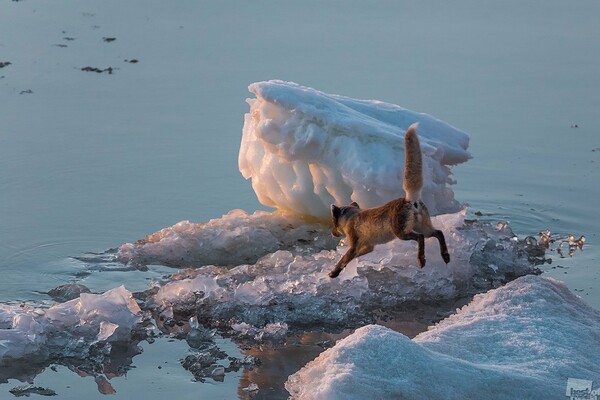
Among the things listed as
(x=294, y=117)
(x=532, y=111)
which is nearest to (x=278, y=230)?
(x=294, y=117)

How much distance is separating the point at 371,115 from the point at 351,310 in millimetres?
1899

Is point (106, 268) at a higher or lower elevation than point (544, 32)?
lower

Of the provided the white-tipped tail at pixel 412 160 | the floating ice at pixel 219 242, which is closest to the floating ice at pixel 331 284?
the floating ice at pixel 219 242

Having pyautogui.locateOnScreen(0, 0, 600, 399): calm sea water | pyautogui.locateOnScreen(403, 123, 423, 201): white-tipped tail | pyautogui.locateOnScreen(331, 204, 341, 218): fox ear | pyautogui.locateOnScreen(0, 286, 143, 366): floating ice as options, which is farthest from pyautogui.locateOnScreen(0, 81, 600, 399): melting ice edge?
pyautogui.locateOnScreen(403, 123, 423, 201): white-tipped tail

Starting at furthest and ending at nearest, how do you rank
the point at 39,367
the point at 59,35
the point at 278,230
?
the point at 59,35 < the point at 278,230 < the point at 39,367

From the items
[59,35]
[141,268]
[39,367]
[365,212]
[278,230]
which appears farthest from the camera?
→ [59,35]

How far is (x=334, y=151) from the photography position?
7.78 m

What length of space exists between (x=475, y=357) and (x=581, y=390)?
56 cm

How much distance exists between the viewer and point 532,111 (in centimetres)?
1059

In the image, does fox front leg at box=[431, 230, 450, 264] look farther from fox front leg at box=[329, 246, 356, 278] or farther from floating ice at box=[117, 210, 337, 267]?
floating ice at box=[117, 210, 337, 267]

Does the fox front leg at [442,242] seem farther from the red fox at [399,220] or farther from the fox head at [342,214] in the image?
the fox head at [342,214]

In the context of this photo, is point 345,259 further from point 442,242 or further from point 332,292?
point 442,242

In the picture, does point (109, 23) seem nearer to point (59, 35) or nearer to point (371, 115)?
point (59, 35)

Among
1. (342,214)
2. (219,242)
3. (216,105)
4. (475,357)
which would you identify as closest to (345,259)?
(342,214)
